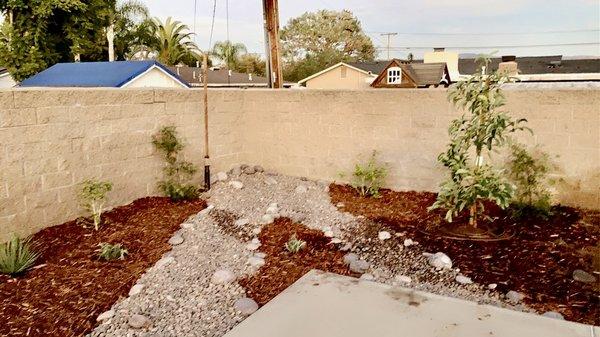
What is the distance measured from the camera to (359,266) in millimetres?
3750

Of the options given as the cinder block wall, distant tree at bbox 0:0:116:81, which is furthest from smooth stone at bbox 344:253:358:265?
distant tree at bbox 0:0:116:81

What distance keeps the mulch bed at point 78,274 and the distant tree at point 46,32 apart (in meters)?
19.2

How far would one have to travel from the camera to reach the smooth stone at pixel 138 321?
2.88 meters

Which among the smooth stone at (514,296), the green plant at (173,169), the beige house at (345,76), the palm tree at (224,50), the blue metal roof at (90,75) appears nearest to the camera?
the smooth stone at (514,296)

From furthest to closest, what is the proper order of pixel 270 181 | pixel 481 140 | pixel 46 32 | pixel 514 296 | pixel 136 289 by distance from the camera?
pixel 46 32
pixel 270 181
pixel 481 140
pixel 136 289
pixel 514 296

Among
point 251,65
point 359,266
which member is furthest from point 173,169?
point 251,65

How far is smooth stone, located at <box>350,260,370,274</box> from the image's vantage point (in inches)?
146

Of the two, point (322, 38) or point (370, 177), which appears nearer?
point (370, 177)

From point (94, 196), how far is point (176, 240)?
97 cm

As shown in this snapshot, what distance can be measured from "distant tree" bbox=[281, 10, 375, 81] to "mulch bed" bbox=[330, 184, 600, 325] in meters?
41.7

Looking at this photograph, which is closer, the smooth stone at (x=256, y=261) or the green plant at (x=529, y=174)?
the smooth stone at (x=256, y=261)

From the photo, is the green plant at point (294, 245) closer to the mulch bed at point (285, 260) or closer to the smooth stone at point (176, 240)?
the mulch bed at point (285, 260)

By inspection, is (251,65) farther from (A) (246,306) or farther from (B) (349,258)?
(A) (246,306)

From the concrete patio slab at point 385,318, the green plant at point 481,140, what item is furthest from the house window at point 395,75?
the concrete patio slab at point 385,318
